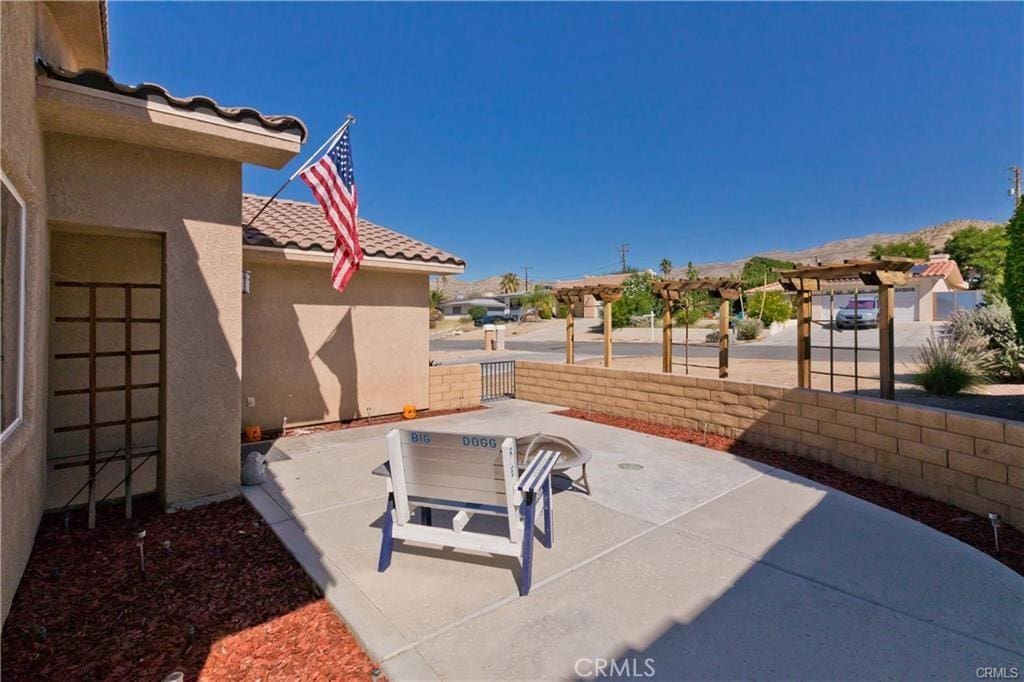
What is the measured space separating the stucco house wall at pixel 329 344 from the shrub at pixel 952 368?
9.36 meters

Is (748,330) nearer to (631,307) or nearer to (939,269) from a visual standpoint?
(631,307)

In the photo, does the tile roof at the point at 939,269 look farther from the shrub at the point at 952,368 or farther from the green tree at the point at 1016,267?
the green tree at the point at 1016,267

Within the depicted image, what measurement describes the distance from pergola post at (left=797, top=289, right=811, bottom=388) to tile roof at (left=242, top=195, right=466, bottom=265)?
615 cm

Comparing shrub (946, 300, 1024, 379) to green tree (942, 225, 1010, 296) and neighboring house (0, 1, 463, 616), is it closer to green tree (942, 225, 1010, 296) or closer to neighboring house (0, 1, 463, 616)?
neighboring house (0, 1, 463, 616)

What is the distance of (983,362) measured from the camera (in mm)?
9227

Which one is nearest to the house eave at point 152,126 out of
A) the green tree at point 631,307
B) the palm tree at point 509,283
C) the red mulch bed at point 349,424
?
the red mulch bed at point 349,424

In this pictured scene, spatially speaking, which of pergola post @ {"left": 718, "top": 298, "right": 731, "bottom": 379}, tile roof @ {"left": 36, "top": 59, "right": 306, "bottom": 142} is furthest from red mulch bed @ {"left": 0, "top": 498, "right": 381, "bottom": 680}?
pergola post @ {"left": 718, "top": 298, "right": 731, "bottom": 379}

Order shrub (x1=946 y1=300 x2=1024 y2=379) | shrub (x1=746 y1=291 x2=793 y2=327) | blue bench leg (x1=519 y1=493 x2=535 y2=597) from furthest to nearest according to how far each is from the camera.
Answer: shrub (x1=746 y1=291 x2=793 y2=327), shrub (x1=946 y1=300 x2=1024 y2=379), blue bench leg (x1=519 y1=493 x2=535 y2=597)

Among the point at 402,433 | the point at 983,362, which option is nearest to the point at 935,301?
the point at 983,362

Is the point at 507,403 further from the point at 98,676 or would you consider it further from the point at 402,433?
the point at 98,676

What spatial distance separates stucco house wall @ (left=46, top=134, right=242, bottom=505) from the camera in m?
4.68

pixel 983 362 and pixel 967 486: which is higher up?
pixel 983 362

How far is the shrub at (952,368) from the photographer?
8562 mm

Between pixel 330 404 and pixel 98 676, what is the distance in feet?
20.9
